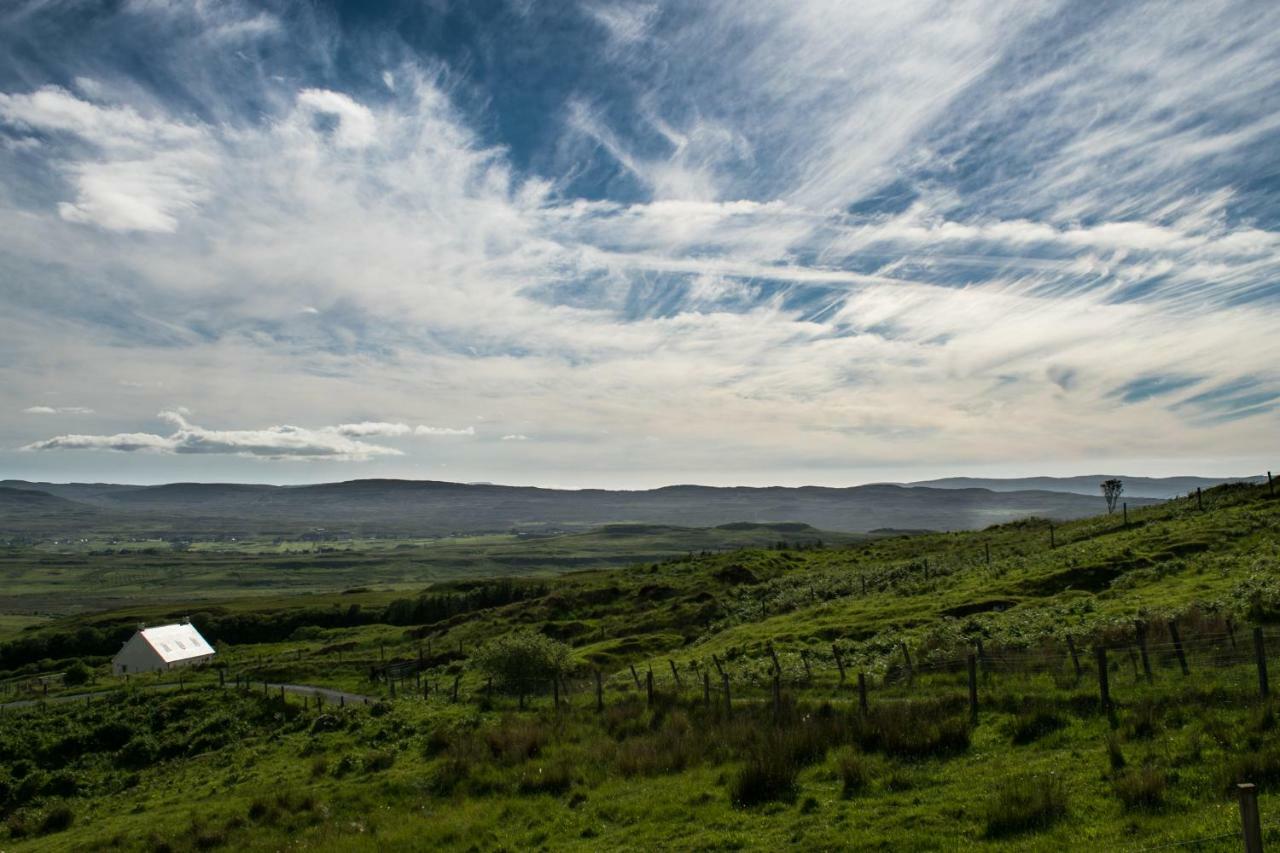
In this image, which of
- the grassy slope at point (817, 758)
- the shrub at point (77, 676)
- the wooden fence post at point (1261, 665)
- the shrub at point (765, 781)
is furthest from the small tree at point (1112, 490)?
the shrub at point (77, 676)

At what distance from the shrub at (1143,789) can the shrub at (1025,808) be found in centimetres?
91

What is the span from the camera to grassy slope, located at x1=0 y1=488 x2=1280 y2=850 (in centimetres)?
1373

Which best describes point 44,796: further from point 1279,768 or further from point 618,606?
point 618,606

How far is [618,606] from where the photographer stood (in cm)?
9294

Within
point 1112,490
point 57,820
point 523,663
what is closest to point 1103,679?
point 523,663

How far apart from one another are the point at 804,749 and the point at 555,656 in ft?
96.1

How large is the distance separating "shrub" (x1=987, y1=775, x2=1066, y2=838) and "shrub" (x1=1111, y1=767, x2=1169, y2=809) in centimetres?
91

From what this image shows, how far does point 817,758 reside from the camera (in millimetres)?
18297

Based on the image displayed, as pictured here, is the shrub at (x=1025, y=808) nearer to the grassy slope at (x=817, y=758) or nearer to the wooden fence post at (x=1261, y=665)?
the grassy slope at (x=817, y=758)

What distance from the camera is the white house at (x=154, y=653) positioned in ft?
311

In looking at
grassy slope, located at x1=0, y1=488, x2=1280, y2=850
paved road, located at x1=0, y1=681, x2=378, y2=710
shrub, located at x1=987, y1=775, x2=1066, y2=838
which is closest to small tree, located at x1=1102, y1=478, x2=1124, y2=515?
grassy slope, located at x1=0, y1=488, x2=1280, y2=850

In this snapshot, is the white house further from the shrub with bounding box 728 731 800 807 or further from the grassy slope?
the shrub with bounding box 728 731 800 807

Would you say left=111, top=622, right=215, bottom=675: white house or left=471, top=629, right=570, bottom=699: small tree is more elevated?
left=471, top=629, right=570, bottom=699: small tree

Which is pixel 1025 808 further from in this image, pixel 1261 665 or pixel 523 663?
pixel 523 663
